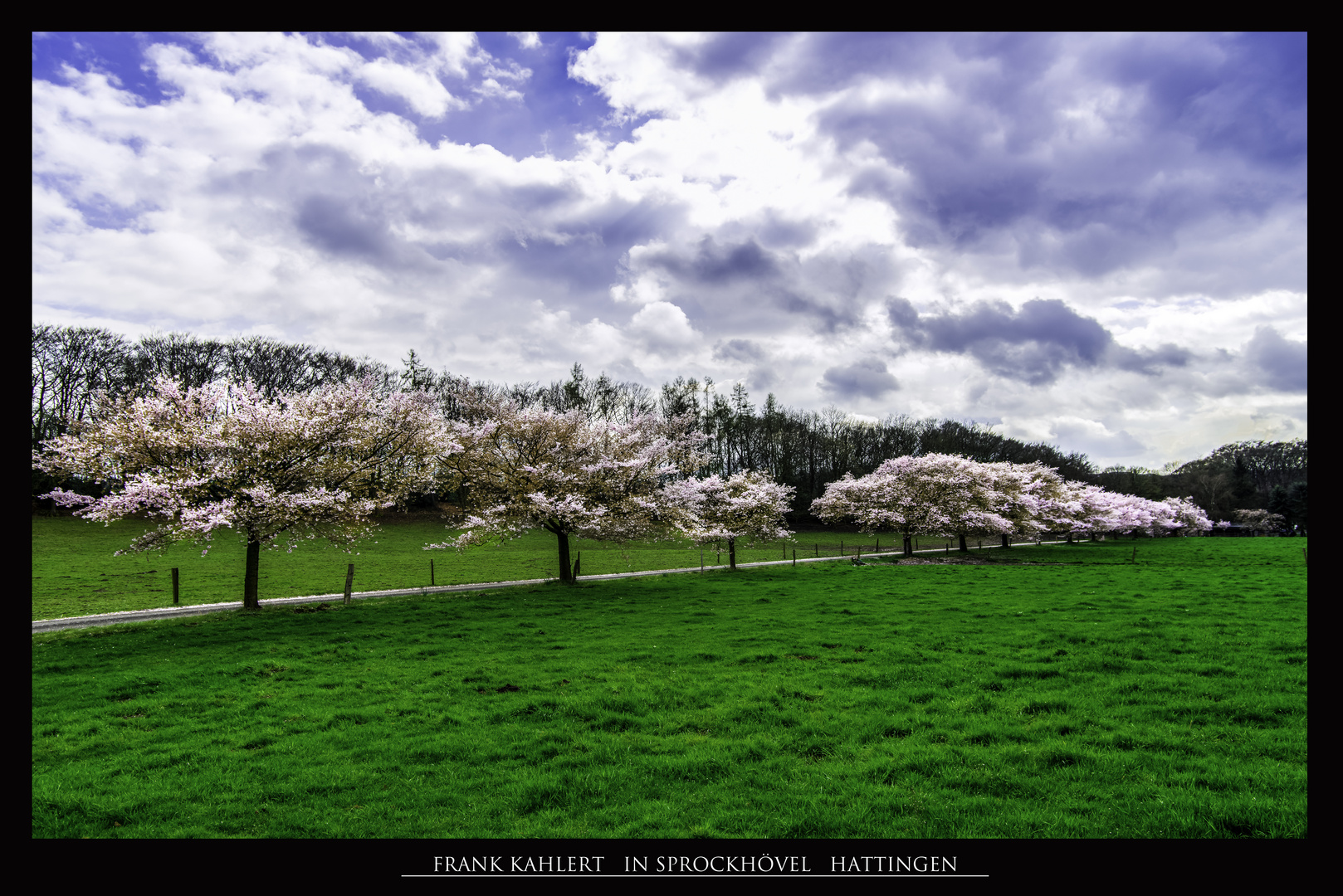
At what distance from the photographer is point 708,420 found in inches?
3273

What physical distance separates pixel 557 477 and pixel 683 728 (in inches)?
725

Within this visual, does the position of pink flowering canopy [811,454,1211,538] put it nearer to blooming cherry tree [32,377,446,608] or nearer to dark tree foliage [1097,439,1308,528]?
blooming cherry tree [32,377,446,608]

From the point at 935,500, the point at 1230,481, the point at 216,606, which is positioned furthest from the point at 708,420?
the point at 1230,481

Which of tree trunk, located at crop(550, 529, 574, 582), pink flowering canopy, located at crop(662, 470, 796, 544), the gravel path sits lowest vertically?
the gravel path

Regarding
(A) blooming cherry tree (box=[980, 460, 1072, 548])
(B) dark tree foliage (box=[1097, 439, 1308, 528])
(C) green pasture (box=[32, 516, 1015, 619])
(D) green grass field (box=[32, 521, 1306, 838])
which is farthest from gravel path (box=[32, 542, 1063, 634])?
(B) dark tree foliage (box=[1097, 439, 1308, 528])

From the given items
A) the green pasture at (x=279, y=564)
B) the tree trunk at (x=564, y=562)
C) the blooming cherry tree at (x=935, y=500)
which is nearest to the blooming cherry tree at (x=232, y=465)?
the green pasture at (x=279, y=564)

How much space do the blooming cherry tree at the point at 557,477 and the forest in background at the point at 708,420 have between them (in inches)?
539

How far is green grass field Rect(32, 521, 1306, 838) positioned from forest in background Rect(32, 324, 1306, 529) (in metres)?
27.6

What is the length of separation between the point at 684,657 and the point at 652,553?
129ft

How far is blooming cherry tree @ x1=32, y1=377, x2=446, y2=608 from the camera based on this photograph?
18.6m

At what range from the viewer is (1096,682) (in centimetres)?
1155

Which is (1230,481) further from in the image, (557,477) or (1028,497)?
(557,477)

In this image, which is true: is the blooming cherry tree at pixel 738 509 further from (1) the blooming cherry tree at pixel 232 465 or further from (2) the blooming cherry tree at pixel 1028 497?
(2) the blooming cherry tree at pixel 1028 497
